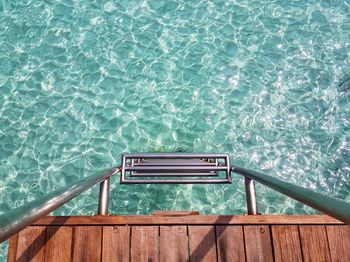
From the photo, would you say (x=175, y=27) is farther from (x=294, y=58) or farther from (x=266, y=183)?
(x=266, y=183)

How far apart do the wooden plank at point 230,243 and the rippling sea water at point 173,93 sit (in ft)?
8.70

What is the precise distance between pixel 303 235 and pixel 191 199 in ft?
9.28

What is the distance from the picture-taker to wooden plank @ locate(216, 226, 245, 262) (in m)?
2.21

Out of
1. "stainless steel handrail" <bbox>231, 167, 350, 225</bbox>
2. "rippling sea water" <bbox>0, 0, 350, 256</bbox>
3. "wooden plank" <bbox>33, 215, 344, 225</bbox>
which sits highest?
"rippling sea water" <bbox>0, 0, 350, 256</bbox>

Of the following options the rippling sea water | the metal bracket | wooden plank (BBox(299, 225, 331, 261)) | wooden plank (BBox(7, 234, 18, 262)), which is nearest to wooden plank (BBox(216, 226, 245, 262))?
wooden plank (BBox(299, 225, 331, 261))

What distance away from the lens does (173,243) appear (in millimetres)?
2242

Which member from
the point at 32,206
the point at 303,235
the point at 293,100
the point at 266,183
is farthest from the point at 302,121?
the point at 32,206

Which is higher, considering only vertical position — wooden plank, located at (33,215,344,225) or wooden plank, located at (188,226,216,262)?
wooden plank, located at (33,215,344,225)

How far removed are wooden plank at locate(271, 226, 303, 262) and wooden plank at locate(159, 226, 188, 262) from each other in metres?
0.62

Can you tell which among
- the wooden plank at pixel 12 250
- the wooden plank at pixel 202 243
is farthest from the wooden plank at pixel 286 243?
the wooden plank at pixel 12 250

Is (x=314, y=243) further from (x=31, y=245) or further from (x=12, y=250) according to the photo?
(x=12, y=250)

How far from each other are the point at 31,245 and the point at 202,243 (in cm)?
115

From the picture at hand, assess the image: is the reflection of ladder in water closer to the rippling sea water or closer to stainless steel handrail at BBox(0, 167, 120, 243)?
stainless steel handrail at BBox(0, 167, 120, 243)

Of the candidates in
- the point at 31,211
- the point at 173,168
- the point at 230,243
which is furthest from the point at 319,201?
the point at 173,168
